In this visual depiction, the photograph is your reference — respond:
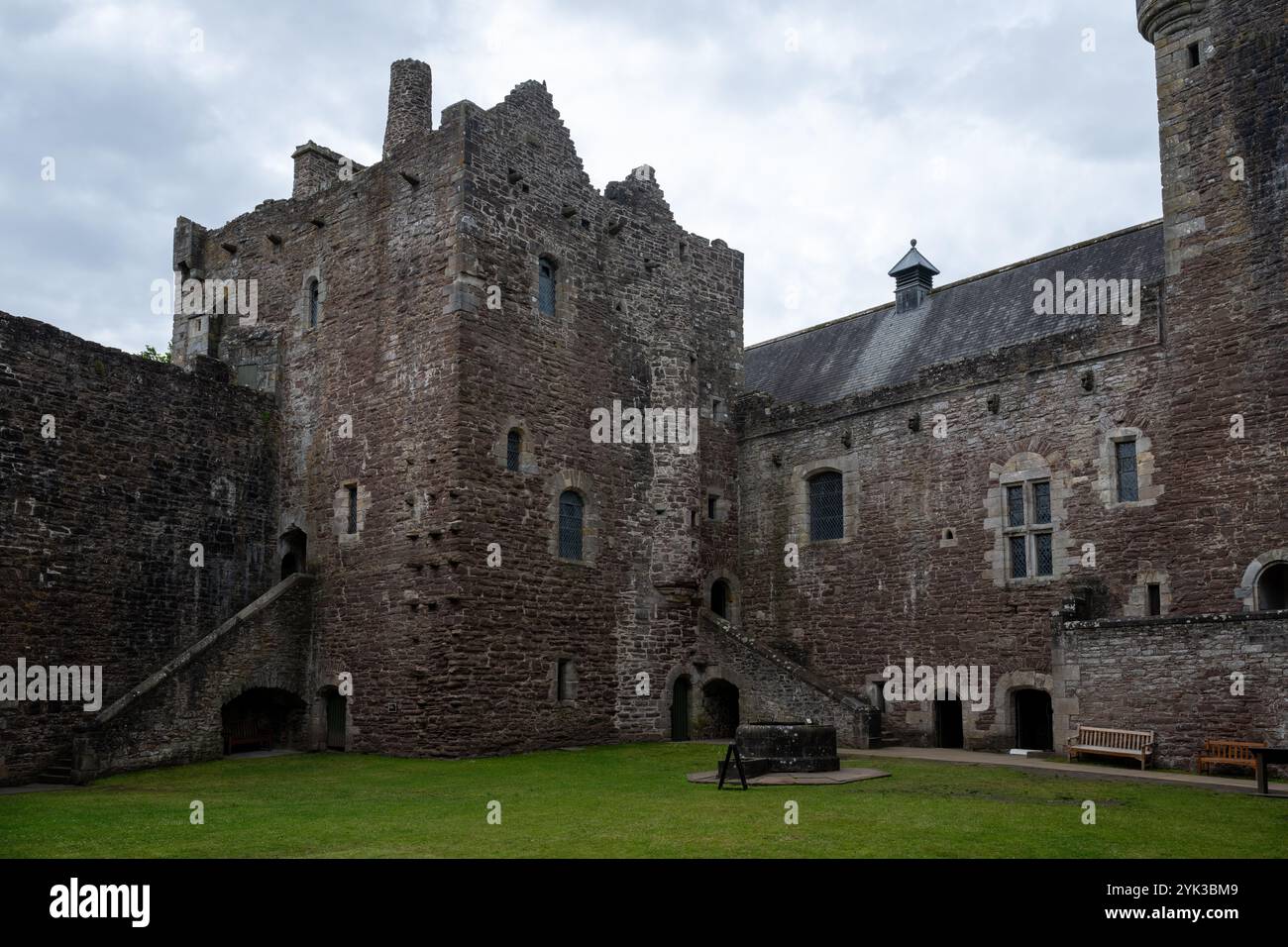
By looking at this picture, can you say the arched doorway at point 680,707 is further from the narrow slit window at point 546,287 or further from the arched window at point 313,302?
Answer: the arched window at point 313,302

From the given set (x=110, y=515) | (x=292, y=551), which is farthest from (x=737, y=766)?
(x=292, y=551)

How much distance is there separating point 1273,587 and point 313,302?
1951 cm

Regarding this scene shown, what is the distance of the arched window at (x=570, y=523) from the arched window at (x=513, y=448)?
4.53 feet

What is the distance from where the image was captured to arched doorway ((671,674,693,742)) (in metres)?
25.1

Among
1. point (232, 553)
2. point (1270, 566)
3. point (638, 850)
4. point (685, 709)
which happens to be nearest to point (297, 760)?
point (232, 553)

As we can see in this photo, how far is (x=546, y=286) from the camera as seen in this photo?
78.8ft

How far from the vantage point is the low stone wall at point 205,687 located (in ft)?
61.6

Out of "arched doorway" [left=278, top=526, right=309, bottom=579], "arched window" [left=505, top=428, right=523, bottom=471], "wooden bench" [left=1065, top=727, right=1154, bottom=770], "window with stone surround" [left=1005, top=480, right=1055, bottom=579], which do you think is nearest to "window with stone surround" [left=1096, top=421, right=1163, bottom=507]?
"window with stone surround" [left=1005, top=480, right=1055, bottom=579]

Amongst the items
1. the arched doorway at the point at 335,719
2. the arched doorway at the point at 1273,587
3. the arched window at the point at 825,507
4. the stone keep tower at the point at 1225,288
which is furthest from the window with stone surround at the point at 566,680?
the arched doorway at the point at 1273,587

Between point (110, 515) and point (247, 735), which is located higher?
point (110, 515)

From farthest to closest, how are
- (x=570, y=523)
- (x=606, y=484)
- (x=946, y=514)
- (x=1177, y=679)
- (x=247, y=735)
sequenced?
(x=606, y=484)
(x=570, y=523)
(x=946, y=514)
(x=247, y=735)
(x=1177, y=679)

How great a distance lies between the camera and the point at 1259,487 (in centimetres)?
1914

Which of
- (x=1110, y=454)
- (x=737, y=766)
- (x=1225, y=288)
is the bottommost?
(x=737, y=766)

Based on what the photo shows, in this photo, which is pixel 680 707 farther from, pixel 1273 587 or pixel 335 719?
pixel 1273 587
